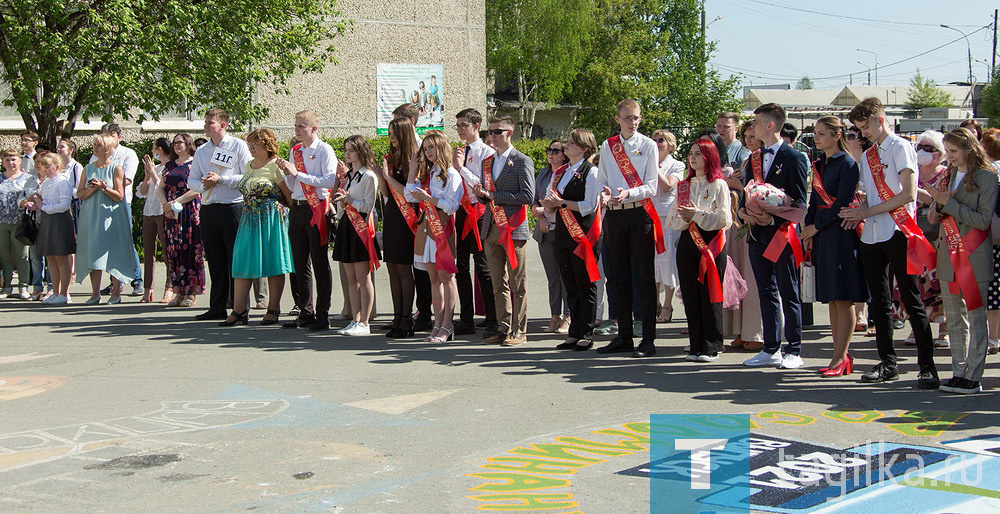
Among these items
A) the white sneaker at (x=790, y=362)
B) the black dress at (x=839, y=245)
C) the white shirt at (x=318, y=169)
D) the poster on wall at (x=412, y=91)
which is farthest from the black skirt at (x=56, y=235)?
the poster on wall at (x=412, y=91)

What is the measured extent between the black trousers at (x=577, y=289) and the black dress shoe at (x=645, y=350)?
2.00 ft

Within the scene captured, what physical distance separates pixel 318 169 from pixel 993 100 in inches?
2296

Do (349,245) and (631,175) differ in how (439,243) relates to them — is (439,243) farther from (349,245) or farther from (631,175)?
(631,175)

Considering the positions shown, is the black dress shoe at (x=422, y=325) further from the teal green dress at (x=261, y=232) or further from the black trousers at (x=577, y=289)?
the black trousers at (x=577, y=289)

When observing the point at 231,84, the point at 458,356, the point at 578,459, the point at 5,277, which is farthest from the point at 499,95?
the point at 578,459

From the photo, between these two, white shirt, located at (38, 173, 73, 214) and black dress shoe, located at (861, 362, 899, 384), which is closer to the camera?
black dress shoe, located at (861, 362, 899, 384)

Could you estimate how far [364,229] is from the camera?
9930mm

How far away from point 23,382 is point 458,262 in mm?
3895

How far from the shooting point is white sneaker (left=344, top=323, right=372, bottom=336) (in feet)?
33.3

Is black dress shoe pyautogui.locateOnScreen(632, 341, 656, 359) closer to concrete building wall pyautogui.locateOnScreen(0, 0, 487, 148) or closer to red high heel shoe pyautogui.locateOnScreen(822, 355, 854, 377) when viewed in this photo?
red high heel shoe pyautogui.locateOnScreen(822, 355, 854, 377)

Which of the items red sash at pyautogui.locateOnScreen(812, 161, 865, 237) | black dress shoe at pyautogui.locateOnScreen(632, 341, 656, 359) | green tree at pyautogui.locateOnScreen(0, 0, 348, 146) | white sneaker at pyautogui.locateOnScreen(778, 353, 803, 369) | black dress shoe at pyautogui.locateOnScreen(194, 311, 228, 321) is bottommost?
white sneaker at pyautogui.locateOnScreen(778, 353, 803, 369)

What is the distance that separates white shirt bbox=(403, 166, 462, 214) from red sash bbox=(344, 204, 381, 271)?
27.2 inches

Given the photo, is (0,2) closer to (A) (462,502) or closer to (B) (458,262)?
(B) (458,262)

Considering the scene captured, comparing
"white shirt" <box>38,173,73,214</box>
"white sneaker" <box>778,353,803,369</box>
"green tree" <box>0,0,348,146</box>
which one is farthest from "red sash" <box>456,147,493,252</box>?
"green tree" <box>0,0,348,146</box>
